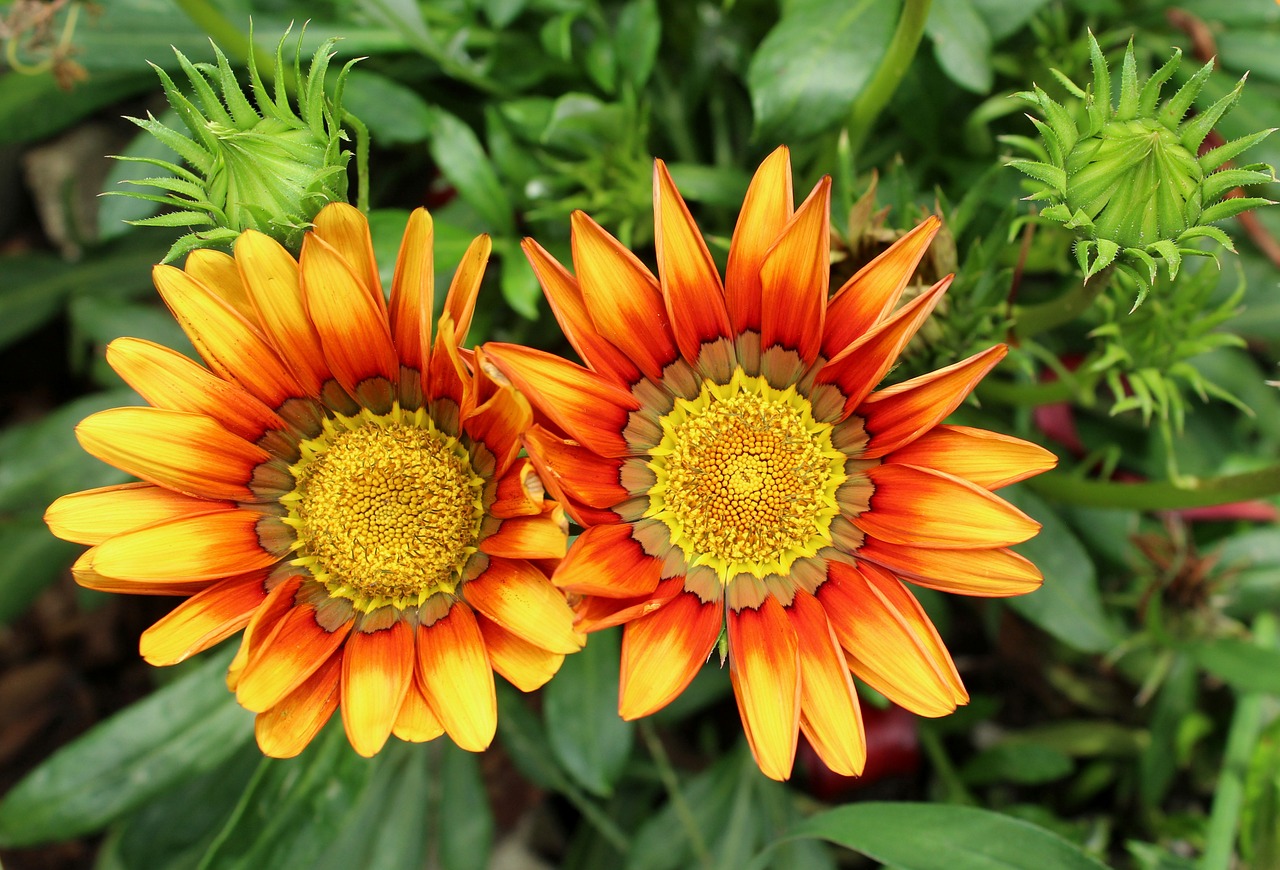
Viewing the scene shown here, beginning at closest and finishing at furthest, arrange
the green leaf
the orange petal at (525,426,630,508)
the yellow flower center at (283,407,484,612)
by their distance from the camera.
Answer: the orange petal at (525,426,630,508) < the yellow flower center at (283,407,484,612) < the green leaf

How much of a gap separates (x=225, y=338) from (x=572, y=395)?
0.54m

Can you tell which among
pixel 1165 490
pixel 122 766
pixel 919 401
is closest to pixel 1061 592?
pixel 1165 490

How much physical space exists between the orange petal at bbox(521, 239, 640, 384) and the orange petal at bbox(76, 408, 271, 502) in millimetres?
574

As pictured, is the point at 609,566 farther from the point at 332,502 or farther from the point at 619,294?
the point at 332,502

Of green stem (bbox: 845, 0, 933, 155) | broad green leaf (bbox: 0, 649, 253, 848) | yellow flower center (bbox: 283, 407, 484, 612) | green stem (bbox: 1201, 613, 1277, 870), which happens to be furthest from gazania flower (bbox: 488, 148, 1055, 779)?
broad green leaf (bbox: 0, 649, 253, 848)

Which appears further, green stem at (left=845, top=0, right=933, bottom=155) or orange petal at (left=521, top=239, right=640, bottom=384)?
green stem at (left=845, top=0, right=933, bottom=155)

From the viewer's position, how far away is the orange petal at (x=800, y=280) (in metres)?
1.42

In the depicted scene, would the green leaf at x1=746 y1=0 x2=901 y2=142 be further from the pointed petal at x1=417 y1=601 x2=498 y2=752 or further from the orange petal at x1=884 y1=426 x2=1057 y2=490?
the pointed petal at x1=417 y1=601 x2=498 y2=752

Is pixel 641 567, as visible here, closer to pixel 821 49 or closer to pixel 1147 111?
pixel 1147 111

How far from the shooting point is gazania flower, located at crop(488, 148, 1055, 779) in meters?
1.41

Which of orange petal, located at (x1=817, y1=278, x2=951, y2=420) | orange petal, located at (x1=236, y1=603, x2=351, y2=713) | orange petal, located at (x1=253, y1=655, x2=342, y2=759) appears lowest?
orange petal, located at (x1=253, y1=655, x2=342, y2=759)

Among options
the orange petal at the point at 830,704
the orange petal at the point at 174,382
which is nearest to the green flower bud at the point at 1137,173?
the orange petal at the point at 830,704

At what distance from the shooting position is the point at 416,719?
59.7 inches

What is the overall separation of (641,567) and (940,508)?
0.46m
